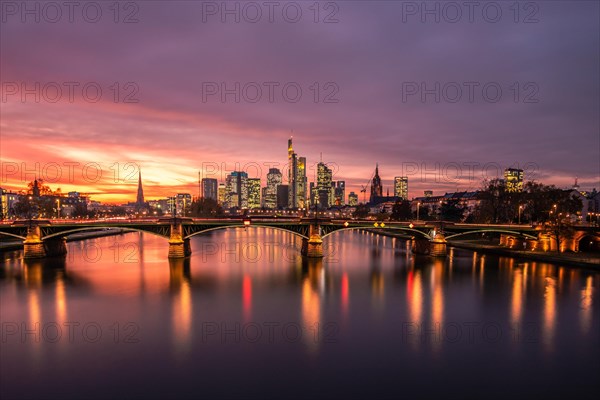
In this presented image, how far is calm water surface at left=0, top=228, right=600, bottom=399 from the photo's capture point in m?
20.6

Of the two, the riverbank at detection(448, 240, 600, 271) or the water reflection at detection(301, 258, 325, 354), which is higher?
the riverbank at detection(448, 240, 600, 271)

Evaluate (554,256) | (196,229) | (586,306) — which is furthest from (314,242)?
(586,306)

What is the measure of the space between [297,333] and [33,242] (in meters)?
52.2

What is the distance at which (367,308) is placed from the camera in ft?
118

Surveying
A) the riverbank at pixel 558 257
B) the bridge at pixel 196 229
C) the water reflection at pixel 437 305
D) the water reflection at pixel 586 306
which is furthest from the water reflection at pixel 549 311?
the bridge at pixel 196 229

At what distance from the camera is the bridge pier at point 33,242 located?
5992 centimetres

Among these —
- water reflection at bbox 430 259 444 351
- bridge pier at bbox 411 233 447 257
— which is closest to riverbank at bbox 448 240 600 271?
bridge pier at bbox 411 233 447 257

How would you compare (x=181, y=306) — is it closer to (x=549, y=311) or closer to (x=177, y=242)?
(x=177, y=242)

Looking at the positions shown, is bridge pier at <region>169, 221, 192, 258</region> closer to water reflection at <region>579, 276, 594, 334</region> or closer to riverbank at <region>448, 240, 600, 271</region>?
water reflection at <region>579, 276, 594, 334</region>

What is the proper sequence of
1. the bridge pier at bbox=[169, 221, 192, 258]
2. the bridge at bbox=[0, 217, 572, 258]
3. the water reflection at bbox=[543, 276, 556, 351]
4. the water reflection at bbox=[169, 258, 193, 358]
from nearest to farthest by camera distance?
the water reflection at bbox=[169, 258, 193, 358], the water reflection at bbox=[543, 276, 556, 351], the bridge at bbox=[0, 217, 572, 258], the bridge pier at bbox=[169, 221, 192, 258]

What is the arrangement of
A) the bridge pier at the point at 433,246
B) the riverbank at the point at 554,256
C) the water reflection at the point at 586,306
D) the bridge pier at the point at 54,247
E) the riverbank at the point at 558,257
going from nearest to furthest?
the water reflection at the point at 586,306 → the riverbank at the point at 558,257 → the riverbank at the point at 554,256 → the bridge pier at the point at 54,247 → the bridge pier at the point at 433,246

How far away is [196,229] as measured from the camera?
212 ft

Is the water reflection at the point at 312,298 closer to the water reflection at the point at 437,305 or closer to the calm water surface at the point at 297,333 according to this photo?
the calm water surface at the point at 297,333

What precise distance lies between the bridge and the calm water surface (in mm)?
8122
